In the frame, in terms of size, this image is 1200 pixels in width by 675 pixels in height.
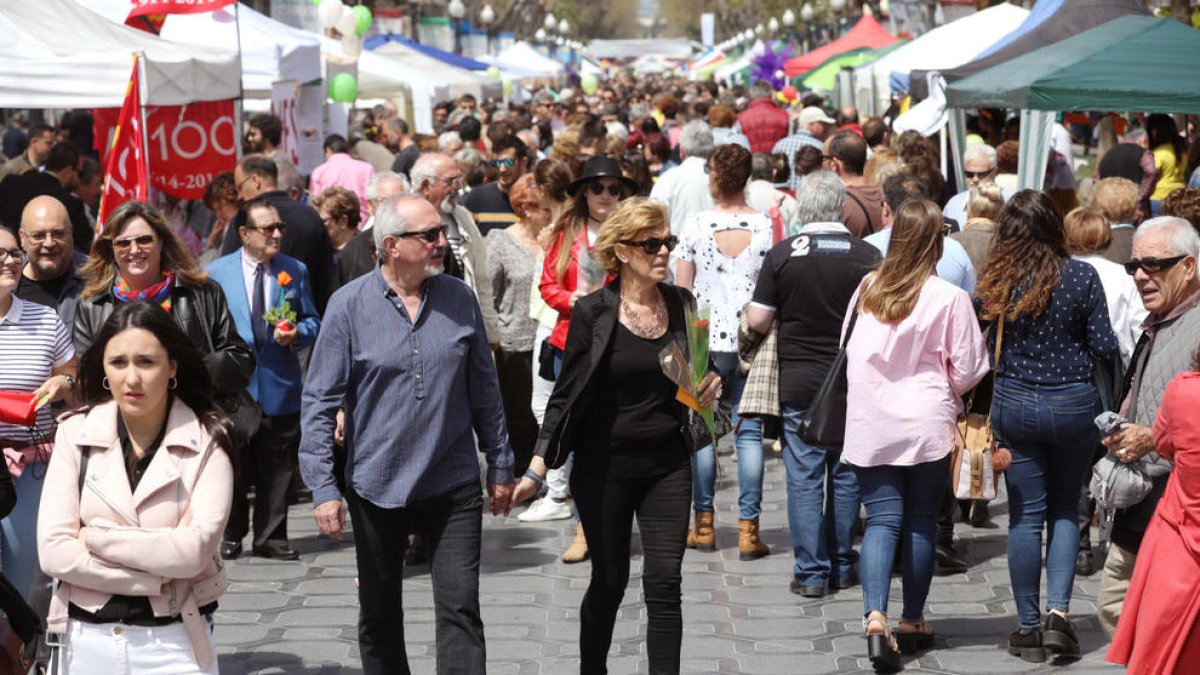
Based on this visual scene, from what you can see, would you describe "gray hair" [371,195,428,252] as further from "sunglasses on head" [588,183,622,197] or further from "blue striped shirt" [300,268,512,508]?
"sunglasses on head" [588,183,622,197]

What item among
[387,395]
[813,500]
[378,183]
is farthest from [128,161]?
[387,395]

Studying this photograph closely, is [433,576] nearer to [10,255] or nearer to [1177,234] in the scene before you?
[10,255]

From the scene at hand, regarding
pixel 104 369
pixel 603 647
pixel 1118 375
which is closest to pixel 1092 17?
pixel 1118 375

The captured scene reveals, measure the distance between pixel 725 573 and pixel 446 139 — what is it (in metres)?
7.48

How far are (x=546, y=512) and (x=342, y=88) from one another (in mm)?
11578

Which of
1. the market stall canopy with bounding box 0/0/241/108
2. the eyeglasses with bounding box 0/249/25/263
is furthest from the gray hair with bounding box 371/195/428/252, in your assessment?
the market stall canopy with bounding box 0/0/241/108

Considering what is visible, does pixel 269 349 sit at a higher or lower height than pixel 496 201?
lower

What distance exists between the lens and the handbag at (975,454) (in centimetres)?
634

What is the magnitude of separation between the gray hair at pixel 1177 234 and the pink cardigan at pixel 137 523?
3.23m

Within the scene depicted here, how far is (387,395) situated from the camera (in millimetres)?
5266

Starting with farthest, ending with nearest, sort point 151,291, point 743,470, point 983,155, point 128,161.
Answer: point 983,155
point 128,161
point 743,470
point 151,291

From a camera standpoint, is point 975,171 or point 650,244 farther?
point 975,171

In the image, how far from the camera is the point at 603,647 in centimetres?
574

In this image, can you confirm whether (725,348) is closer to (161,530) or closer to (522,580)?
(522,580)
